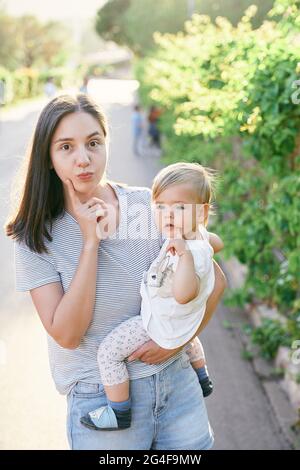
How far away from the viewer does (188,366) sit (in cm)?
231

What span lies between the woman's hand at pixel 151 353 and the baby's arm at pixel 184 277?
19cm

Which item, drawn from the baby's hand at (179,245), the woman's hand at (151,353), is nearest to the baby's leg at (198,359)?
the woman's hand at (151,353)

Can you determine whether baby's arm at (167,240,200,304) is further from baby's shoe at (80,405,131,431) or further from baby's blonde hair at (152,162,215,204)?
baby's shoe at (80,405,131,431)

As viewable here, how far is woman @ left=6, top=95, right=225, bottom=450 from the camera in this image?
2016 mm

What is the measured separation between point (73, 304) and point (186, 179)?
0.51 meters

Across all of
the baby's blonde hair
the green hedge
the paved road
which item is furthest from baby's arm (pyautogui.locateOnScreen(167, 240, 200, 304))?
the green hedge

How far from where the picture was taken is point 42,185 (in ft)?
6.83

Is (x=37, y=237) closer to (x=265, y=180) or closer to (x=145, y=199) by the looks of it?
(x=145, y=199)

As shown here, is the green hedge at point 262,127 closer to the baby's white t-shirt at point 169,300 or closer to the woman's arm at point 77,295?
the baby's white t-shirt at point 169,300

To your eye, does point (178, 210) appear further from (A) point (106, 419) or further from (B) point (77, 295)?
(A) point (106, 419)

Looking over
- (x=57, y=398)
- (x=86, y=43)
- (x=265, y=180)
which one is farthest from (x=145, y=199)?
(x=86, y=43)

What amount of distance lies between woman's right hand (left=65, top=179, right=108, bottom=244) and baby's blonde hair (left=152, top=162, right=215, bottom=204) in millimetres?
185

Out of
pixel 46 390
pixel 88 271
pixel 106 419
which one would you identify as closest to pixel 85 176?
pixel 88 271

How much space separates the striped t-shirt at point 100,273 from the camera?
6.76 feet
